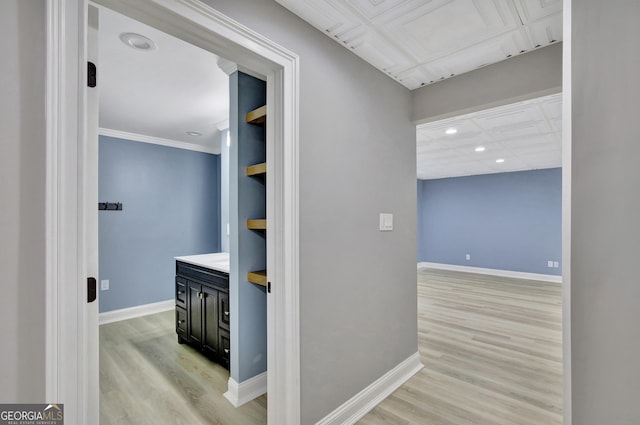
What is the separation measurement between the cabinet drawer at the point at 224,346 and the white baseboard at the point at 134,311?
2263mm

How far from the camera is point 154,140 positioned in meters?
4.27

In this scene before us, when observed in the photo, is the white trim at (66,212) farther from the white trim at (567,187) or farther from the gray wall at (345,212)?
the white trim at (567,187)

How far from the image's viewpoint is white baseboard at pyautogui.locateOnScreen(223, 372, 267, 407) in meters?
2.06

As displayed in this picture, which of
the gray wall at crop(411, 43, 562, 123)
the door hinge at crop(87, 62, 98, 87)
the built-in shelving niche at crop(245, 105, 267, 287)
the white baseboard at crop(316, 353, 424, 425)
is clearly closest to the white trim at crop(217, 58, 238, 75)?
the built-in shelving niche at crop(245, 105, 267, 287)

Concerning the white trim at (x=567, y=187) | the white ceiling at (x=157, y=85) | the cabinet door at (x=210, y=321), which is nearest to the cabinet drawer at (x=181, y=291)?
the cabinet door at (x=210, y=321)

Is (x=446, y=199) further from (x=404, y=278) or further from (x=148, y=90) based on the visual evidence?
(x=148, y=90)

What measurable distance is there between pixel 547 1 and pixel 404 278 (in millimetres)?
1952

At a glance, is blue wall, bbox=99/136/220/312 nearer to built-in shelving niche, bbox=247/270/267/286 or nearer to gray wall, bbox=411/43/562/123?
built-in shelving niche, bbox=247/270/267/286

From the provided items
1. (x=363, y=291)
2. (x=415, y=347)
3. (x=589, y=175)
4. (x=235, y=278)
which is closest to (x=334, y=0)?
(x=589, y=175)

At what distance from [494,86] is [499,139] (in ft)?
7.56

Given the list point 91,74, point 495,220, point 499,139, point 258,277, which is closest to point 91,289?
point 91,74

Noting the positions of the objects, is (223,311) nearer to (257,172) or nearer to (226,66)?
(257,172)

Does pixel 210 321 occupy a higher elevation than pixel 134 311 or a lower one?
higher

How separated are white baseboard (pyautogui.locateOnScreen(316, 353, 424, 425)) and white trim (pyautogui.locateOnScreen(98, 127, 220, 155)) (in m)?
4.23
